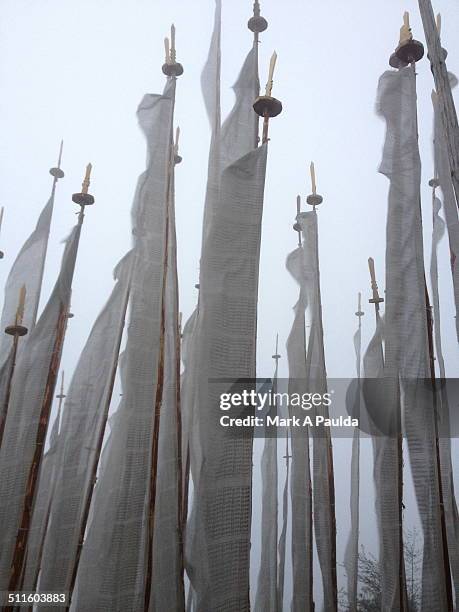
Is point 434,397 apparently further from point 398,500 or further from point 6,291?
point 6,291

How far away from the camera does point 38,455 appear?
463 cm

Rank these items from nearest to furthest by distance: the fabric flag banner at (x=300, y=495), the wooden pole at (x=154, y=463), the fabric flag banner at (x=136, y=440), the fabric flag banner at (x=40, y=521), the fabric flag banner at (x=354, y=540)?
1. the wooden pole at (x=154, y=463)
2. the fabric flag banner at (x=136, y=440)
3. the fabric flag banner at (x=40, y=521)
4. the fabric flag banner at (x=300, y=495)
5. the fabric flag banner at (x=354, y=540)

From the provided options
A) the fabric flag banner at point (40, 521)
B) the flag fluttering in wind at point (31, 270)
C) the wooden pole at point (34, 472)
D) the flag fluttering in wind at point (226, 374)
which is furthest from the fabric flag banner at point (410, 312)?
the flag fluttering in wind at point (31, 270)

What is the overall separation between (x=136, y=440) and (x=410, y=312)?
2.20 meters

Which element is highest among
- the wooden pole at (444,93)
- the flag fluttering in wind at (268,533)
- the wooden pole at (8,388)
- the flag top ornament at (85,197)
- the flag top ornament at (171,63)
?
the flag top ornament at (171,63)

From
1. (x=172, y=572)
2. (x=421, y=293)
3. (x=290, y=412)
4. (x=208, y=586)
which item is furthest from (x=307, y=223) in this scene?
(x=208, y=586)

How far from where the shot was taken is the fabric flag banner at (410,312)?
333cm

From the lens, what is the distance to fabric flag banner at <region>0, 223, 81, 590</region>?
14.7 feet

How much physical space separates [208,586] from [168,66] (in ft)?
15.1

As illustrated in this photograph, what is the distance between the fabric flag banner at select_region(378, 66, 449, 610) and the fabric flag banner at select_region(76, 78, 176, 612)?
1.75 m

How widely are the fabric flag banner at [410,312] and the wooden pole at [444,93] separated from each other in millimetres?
1419

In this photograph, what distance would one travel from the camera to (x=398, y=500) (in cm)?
404

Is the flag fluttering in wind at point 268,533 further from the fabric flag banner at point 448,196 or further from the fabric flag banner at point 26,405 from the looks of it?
the fabric flag banner at point 448,196

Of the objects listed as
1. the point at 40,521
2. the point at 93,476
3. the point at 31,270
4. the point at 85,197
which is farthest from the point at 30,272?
the point at 93,476
